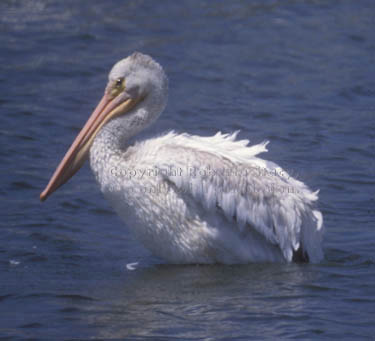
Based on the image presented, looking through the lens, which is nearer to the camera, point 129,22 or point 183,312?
point 183,312

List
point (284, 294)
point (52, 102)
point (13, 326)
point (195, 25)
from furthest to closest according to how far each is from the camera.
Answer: point (195, 25) → point (52, 102) → point (284, 294) → point (13, 326)

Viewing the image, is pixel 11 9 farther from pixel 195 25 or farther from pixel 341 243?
pixel 341 243

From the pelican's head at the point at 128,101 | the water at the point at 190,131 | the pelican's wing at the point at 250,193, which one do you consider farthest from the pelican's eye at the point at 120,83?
the water at the point at 190,131

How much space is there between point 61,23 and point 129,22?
2.99 ft

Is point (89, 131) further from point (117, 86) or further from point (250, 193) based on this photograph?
point (250, 193)

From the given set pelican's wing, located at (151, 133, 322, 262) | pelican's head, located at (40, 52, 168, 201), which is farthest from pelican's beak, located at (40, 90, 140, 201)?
pelican's wing, located at (151, 133, 322, 262)

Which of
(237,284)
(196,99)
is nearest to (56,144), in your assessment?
(196,99)

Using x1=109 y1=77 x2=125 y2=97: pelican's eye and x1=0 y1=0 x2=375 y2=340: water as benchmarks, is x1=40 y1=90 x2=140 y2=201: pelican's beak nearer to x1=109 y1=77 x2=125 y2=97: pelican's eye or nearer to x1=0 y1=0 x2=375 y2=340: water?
x1=109 y1=77 x2=125 y2=97: pelican's eye

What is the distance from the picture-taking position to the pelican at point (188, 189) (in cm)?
695

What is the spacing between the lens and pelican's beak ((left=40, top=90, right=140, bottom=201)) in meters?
7.36

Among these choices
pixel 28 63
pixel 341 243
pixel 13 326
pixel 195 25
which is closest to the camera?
pixel 13 326

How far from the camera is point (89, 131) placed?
7.38 m

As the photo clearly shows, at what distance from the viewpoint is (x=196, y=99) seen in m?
11.6

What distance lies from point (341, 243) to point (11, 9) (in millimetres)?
7688
